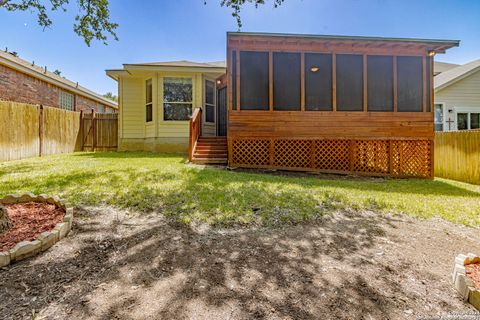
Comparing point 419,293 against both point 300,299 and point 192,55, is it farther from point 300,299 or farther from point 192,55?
point 192,55

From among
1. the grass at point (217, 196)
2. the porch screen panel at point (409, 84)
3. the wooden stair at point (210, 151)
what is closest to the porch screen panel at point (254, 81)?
the wooden stair at point (210, 151)

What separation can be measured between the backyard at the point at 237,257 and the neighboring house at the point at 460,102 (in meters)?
10.9

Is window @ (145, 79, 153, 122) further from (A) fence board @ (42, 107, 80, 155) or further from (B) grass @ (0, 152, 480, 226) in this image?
(B) grass @ (0, 152, 480, 226)

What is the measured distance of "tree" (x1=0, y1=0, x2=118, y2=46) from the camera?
19.5ft

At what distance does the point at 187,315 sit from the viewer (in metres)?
1.80

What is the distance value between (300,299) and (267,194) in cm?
291

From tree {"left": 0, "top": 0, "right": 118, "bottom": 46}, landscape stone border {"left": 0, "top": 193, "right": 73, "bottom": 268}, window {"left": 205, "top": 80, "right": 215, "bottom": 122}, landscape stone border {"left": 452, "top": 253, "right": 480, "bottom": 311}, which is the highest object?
tree {"left": 0, "top": 0, "right": 118, "bottom": 46}

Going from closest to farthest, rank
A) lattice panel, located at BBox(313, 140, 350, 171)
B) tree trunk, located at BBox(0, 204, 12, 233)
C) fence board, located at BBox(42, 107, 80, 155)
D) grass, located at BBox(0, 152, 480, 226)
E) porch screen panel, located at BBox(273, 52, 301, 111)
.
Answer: tree trunk, located at BBox(0, 204, 12, 233) < grass, located at BBox(0, 152, 480, 226) < porch screen panel, located at BBox(273, 52, 301, 111) < lattice panel, located at BBox(313, 140, 350, 171) < fence board, located at BBox(42, 107, 80, 155)

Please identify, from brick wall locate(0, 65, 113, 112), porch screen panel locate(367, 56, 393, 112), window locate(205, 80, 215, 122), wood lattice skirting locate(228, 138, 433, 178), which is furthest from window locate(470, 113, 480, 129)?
brick wall locate(0, 65, 113, 112)

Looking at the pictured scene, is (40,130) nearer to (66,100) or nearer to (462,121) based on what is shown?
(66,100)

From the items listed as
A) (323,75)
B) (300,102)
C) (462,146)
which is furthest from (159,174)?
A: (462,146)

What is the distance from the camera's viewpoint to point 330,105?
336 inches

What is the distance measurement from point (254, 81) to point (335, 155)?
385 cm

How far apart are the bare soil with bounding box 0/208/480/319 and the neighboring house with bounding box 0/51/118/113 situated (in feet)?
43.6
